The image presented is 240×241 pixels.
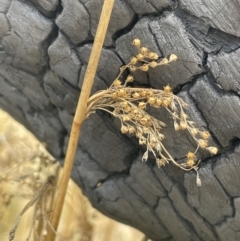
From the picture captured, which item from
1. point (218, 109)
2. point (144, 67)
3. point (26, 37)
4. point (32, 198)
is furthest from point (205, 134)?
point (32, 198)

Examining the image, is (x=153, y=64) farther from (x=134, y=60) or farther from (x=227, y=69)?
(x=227, y=69)

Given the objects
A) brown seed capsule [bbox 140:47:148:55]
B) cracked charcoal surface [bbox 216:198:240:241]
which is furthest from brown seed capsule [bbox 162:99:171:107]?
cracked charcoal surface [bbox 216:198:240:241]

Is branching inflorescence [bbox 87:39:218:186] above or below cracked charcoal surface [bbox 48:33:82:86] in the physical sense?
above

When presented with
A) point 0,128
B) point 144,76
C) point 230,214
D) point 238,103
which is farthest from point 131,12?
point 0,128

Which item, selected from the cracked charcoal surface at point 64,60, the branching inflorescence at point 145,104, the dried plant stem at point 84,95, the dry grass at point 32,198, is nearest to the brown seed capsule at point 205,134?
the branching inflorescence at point 145,104

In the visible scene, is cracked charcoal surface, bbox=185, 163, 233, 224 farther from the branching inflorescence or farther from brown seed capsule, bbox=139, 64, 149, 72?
brown seed capsule, bbox=139, 64, 149, 72

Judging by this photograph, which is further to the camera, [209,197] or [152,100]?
[209,197]
